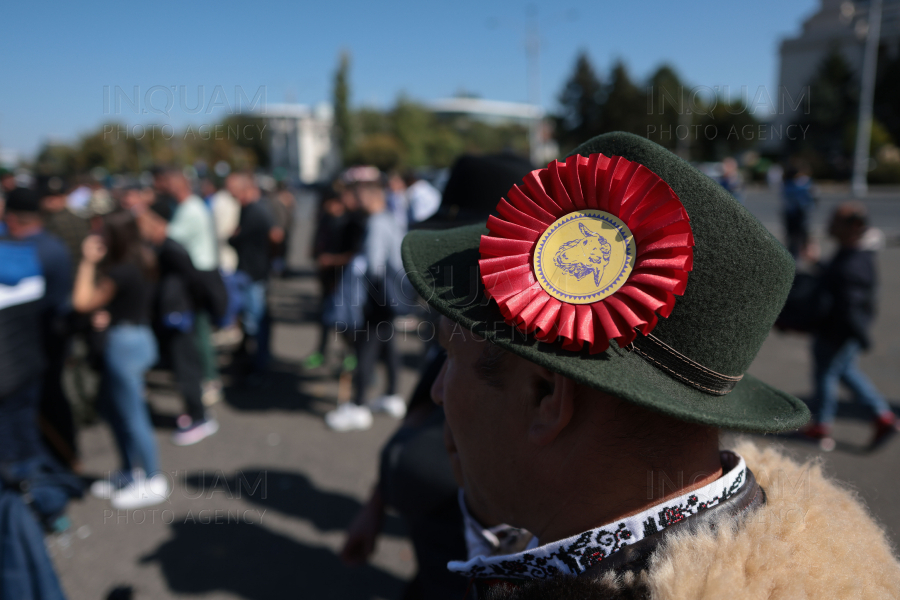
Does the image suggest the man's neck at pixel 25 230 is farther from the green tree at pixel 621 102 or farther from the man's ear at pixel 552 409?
the green tree at pixel 621 102

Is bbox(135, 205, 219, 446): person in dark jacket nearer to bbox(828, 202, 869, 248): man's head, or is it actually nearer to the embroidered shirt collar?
the embroidered shirt collar

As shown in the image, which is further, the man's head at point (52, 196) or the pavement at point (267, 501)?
the man's head at point (52, 196)

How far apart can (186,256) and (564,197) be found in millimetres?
4168

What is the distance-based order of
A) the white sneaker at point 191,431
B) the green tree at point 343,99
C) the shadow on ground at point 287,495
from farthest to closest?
the green tree at point 343,99 → the white sneaker at point 191,431 → the shadow on ground at point 287,495

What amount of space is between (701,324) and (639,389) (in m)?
0.16

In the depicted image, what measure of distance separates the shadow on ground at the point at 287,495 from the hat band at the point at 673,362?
2876 millimetres

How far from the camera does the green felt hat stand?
33.2 inches

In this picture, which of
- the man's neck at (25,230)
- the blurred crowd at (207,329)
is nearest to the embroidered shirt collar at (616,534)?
the blurred crowd at (207,329)

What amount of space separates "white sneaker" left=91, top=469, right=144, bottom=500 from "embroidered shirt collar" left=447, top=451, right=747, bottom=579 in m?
3.56

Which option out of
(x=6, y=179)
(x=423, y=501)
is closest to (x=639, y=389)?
(x=423, y=501)

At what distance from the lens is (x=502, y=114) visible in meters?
129

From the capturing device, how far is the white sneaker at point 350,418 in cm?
469

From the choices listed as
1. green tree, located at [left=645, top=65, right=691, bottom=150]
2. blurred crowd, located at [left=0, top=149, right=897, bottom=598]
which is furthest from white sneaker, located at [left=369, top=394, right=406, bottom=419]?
green tree, located at [left=645, top=65, right=691, bottom=150]

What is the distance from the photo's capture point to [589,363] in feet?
2.75
